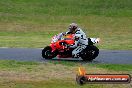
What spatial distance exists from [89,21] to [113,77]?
3909 centimetres

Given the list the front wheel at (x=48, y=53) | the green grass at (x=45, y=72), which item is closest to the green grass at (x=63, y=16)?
the front wheel at (x=48, y=53)

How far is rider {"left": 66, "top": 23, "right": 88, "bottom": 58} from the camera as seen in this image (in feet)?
61.6

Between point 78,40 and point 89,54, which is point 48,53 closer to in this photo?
point 78,40

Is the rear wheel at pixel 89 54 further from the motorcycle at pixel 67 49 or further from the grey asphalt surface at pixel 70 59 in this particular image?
the grey asphalt surface at pixel 70 59

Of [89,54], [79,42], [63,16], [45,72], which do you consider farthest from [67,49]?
[63,16]

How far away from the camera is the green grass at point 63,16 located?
4166 cm

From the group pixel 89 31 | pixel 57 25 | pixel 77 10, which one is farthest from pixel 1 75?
pixel 77 10

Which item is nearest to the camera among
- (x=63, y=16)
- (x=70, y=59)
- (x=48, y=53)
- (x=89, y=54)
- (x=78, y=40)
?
(x=78, y=40)

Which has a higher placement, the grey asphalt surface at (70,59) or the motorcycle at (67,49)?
the motorcycle at (67,49)

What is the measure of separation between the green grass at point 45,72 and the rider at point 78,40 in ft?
3.46

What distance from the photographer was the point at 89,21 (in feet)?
156

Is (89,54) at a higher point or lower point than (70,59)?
higher

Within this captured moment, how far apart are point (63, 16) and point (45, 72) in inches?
1371

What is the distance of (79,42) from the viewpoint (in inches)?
744
